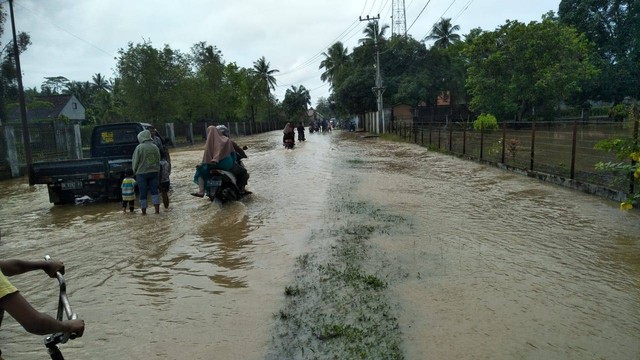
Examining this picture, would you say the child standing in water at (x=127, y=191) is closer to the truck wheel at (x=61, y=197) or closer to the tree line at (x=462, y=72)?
the truck wheel at (x=61, y=197)

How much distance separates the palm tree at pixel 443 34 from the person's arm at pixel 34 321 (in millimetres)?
58179

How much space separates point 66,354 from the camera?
135 inches

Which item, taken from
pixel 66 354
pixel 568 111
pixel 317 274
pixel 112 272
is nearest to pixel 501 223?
pixel 317 274

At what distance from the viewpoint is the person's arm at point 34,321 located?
7.04 feet

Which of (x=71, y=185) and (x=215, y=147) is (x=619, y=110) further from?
(x=71, y=185)

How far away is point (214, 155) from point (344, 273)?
4.96 meters

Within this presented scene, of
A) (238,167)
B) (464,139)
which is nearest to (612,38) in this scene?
(464,139)

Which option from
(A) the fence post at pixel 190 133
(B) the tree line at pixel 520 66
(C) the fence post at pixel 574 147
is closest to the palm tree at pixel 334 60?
(B) the tree line at pixel 520 66

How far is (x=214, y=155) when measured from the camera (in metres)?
8.95

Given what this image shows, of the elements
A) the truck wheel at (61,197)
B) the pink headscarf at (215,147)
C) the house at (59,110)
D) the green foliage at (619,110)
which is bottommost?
the truck wheel at (61,197)

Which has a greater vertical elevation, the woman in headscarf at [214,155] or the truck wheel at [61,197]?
the woman in headscarf at [214,155]

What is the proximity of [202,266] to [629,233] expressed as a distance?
5.69 m

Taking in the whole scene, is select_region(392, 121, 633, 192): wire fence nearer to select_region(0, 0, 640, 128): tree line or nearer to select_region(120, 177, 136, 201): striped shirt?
select_region(120, 177, 136, 201): striped shirt

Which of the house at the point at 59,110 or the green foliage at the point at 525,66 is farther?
the house at the point at 59,110
